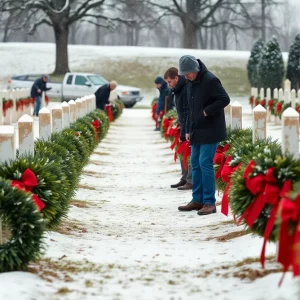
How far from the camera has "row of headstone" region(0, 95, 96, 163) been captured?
745 cm

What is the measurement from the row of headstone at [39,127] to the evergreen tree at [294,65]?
28872mm

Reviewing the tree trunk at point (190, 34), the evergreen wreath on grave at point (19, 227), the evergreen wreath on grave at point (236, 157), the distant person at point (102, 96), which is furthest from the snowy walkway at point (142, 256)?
the tree trunk at point (190, 34)

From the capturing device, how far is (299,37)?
160 feet

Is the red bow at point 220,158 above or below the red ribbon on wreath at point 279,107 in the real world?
above

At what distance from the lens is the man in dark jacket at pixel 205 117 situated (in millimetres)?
9922

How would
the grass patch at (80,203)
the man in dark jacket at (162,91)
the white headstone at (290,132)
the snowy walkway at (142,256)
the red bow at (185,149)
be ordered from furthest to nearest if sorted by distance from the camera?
the man in dark jacket at (162,91), the red bow at (185,149), the grass patch at (80,203), the white headstone at (290,132), the snowy walkway at (142,256)

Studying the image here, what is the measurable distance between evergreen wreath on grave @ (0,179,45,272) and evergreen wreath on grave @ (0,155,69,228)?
0.13 metres

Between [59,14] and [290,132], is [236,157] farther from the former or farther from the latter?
[59,14]

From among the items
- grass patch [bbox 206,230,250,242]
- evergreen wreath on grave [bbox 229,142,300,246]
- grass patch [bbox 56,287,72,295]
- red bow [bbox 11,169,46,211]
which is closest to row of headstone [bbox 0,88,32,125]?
grass patch [bbox 206,230,250,242]

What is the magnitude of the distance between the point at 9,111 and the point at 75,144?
1666 centimetres

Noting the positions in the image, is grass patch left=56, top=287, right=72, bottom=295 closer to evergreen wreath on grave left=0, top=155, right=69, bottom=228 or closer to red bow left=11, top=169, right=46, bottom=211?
evergreen wreath on grave left=0, top=155, right=69, bottom=228

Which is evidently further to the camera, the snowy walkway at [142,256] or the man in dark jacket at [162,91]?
the man in dark jacket at [162,91]

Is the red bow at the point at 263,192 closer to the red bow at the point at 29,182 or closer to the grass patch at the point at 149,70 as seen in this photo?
the red bow at the point at 29,182

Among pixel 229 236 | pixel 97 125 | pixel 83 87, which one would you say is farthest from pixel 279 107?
pixel 229 236
